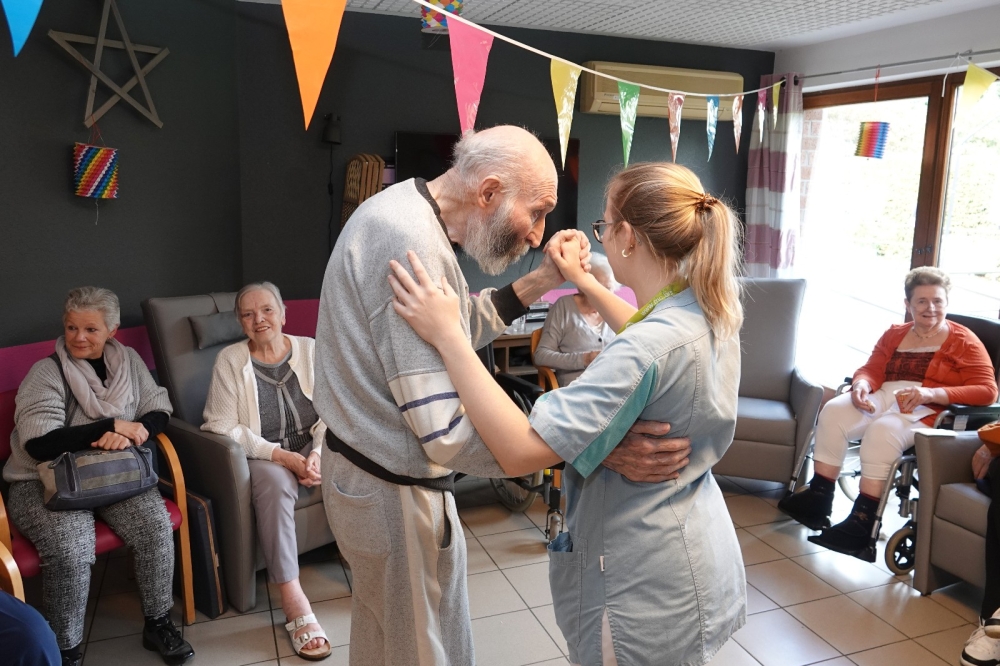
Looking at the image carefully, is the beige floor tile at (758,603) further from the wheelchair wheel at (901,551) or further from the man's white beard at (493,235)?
the man's white beard at (493,235)

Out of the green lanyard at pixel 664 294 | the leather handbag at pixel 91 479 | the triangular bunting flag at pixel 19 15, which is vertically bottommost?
the leather handbag at pixel 91 479

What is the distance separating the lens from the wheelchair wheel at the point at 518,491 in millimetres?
3623

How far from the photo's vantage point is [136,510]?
2.63 metres

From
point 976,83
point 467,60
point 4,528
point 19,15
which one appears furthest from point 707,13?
point 4,528

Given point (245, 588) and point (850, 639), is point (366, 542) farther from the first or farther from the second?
point (850, 639)

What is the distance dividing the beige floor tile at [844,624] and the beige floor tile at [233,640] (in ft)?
6.21

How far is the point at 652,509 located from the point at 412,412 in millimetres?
416

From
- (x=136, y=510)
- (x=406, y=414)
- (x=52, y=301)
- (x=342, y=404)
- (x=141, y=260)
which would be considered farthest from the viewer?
(x=141, y=260)

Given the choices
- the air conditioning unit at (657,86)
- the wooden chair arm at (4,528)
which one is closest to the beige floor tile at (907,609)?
the wooden chair arm at (4,528)

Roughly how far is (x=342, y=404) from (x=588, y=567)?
512 millimetres

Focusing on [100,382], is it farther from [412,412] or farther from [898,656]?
[898,656]

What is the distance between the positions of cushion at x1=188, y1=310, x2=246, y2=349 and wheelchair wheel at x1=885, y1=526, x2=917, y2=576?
9.40 feet

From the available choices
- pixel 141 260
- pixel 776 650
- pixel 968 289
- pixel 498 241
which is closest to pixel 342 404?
pixel 498 241

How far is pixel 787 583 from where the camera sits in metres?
3.12
